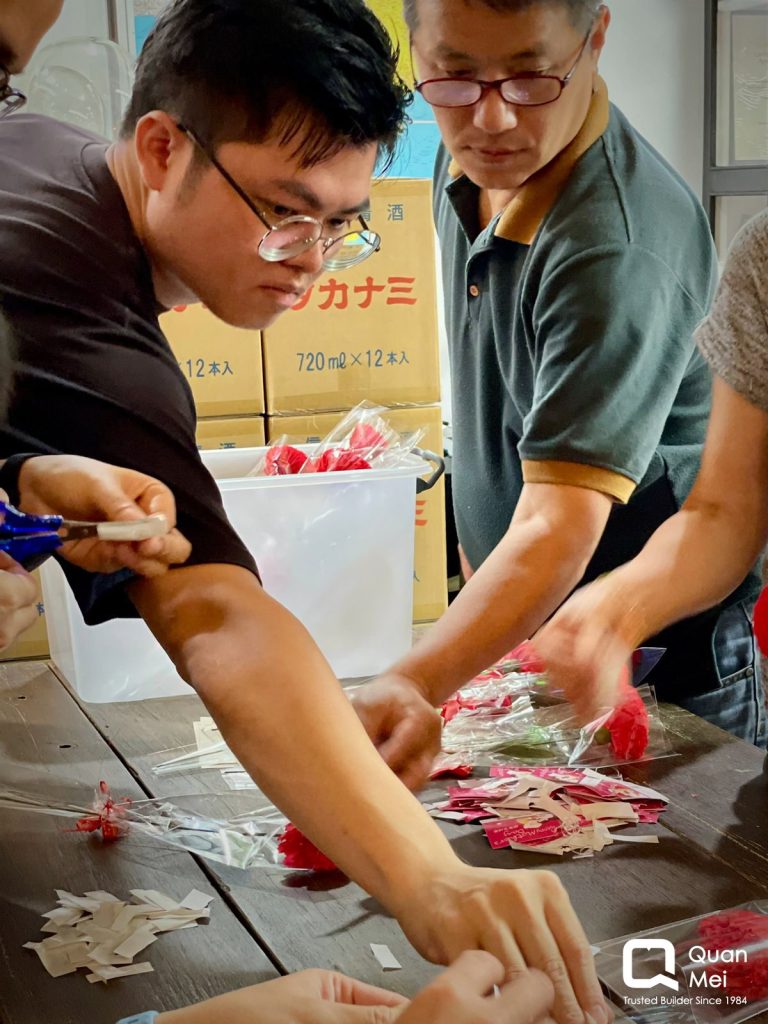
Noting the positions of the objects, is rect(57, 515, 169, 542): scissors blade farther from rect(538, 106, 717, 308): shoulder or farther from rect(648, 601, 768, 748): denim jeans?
rect(648, 601, 768, 748): denim jeans

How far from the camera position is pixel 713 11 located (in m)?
0.98

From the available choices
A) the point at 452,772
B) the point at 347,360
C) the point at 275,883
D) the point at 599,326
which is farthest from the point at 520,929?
the point at 347,360

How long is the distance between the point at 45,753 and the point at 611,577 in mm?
475

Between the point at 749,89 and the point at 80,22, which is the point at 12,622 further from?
the point at 749,89

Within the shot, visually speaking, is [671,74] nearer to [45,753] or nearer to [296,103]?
[296,103]

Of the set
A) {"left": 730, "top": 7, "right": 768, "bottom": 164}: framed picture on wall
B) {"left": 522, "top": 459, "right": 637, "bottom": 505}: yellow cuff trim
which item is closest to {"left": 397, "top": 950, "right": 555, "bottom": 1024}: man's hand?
{"left": 522, "top": 459, "right": 637, "bottom": 505}: yellow cuff trim

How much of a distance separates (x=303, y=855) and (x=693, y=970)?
0.79 ft

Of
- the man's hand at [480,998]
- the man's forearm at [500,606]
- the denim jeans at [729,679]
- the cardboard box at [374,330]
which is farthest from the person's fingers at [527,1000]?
the cardboard box at [374,330]

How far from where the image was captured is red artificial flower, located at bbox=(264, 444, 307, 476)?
1180mm

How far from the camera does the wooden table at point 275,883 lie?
2.05 ft

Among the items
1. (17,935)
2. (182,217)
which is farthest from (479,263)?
(17,935)

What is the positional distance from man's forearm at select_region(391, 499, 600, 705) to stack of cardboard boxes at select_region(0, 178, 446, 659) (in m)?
Result: 0.33

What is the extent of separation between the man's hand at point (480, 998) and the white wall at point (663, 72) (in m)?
0.66

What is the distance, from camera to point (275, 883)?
2.40 ft
